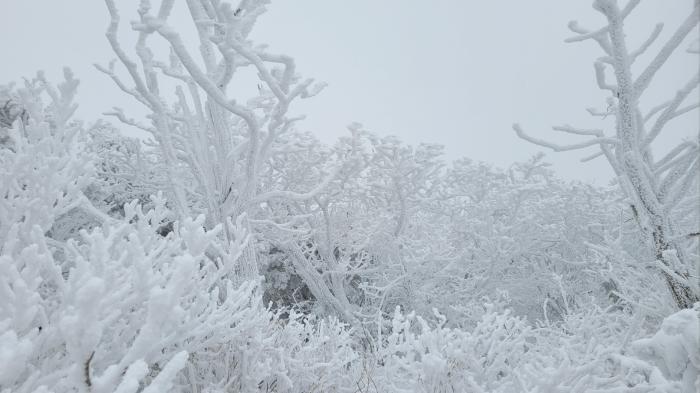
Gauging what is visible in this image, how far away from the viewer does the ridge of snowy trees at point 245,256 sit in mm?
1638

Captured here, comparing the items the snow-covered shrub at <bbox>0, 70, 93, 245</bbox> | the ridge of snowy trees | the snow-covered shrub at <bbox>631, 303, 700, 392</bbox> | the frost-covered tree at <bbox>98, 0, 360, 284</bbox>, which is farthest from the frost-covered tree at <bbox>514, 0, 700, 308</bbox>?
the snow-covered shrub at <bbox>0, 70, 93, 245</bbox>

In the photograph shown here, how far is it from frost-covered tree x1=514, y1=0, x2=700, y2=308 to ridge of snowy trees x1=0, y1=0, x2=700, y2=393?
14mm

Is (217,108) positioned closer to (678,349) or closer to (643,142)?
(643,142)

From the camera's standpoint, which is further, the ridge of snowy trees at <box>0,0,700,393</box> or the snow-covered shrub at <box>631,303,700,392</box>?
the ridge of snowy trees at <box>0,0,700,393</box>

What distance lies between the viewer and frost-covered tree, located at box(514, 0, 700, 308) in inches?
111

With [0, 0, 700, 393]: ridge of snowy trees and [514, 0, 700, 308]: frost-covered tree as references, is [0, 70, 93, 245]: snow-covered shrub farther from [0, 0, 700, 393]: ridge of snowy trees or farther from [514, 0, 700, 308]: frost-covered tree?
[514, 0, 700, 308]: frost-covered tree

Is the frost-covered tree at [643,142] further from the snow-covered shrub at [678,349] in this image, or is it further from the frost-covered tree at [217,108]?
the frost-covered tree at [217,108]

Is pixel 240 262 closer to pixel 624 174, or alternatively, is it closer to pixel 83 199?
pixel 83 199

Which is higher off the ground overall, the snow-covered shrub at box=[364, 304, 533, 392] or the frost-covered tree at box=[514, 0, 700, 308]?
the frost-covered tree at box=[514, 0, 700, 308]

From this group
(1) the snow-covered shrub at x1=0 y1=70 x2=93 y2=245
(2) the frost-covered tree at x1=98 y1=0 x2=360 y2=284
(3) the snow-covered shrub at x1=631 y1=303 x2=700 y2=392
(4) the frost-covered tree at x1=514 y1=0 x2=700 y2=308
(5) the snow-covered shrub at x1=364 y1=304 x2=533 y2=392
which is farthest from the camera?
(2) the frost-covered tree at x1=98 y1=0 x2=360 y2=284

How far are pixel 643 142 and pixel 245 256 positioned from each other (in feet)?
11.5

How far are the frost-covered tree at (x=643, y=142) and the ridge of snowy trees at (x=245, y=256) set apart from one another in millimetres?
14

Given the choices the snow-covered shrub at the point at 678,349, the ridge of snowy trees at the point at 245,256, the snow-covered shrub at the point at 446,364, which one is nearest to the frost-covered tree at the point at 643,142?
the ridge of snowy trees at the point at 245,256

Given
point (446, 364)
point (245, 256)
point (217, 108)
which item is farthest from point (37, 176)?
point (446, 364)
